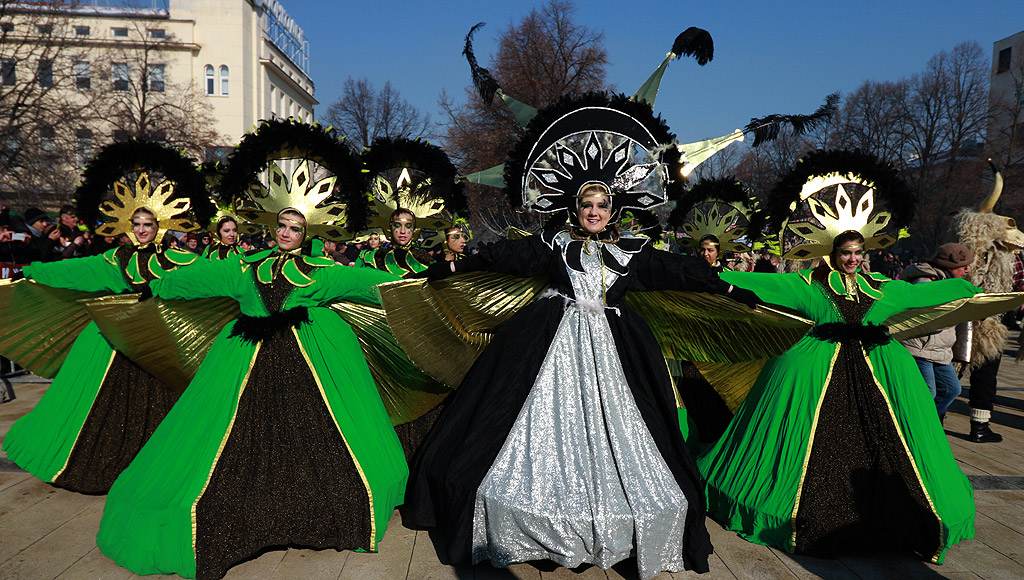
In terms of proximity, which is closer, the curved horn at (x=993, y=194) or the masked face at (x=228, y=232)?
the curved horn at (x=993, y=194)

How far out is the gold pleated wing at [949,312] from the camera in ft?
13.1

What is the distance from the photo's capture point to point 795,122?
653 cm

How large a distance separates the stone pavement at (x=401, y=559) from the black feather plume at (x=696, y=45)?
167 inches

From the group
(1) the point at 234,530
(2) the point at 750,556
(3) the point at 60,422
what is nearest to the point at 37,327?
(3) the point at 60,422

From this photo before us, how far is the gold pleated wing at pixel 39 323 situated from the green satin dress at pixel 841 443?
449 cm

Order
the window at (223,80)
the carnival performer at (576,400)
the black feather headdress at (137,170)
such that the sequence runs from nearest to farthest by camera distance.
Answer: the carnival performer at (576,400), the black feather headdress at (137,170), the window at (223,80)

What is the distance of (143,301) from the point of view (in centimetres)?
401

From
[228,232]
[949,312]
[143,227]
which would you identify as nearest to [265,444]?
[143,227]

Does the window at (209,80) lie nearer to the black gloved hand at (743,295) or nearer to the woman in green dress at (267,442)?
the woman in green dress at (267,442)

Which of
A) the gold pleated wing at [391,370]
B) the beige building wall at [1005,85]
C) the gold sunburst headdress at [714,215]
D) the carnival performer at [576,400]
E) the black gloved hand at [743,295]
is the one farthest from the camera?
the beige building wall at [1005,85]

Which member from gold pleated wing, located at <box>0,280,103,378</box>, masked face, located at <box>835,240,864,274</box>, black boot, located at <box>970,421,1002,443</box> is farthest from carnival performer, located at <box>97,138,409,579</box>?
black boot, located at <box>970,421,1002,443</box>

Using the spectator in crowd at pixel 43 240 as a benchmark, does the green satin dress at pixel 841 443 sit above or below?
below

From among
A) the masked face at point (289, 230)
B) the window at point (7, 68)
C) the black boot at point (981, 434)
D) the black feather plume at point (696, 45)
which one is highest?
the window at point (7, 68)

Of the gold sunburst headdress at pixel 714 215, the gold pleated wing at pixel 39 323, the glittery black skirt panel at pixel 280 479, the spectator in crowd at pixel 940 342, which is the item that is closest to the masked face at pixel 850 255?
the spectator in crowd at pixel 940 342
